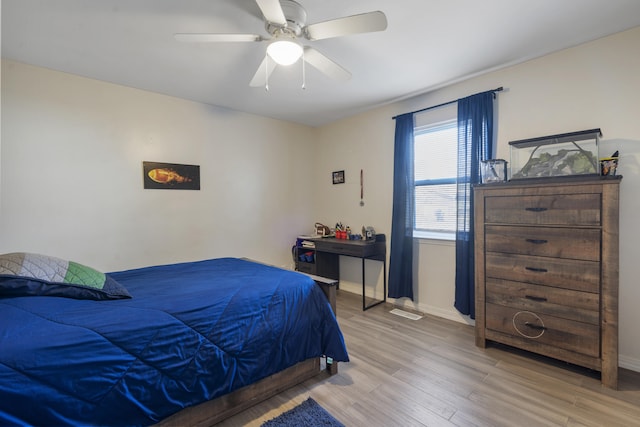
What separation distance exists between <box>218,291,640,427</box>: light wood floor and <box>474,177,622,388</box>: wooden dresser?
0.15 m

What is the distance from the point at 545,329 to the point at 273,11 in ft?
9.28

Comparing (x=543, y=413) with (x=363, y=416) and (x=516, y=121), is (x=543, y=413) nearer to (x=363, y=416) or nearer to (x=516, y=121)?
(x=363, y=416)

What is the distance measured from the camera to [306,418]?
1649mm

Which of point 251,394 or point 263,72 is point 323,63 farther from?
point 251,394

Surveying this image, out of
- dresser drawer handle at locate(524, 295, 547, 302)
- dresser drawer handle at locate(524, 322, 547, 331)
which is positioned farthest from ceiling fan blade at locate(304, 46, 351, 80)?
dresser drawer handle at locate(524, 322, 547, 331)

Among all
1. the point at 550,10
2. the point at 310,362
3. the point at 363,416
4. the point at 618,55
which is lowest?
the point at 363,416

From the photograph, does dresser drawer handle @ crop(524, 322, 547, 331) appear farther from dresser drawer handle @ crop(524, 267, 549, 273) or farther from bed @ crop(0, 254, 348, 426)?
bed @ crop(0, 254, 348, 426)

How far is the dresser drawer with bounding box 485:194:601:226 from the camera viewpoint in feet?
6.43

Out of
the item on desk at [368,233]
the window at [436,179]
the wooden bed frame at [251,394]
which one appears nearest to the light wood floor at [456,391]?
the wooden bed frame at [251,394]

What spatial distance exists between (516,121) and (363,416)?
2.73 metres

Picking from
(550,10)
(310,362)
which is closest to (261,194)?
(310,362)

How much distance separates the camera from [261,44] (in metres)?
2.22

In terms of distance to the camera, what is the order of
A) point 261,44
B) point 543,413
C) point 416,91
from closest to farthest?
point 543,413, point 261,44, point 416,91

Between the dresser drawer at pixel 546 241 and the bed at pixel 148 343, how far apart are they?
4.94 feet
